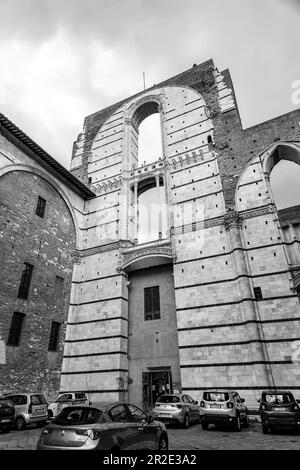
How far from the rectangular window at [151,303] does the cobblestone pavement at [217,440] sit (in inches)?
317

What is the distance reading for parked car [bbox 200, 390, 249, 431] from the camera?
10630 millimetres

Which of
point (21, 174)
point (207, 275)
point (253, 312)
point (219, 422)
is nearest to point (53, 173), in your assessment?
point (21, 174)

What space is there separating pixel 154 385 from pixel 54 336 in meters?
6.80

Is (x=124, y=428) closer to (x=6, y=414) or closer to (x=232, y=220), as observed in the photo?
(x=6, y=414)

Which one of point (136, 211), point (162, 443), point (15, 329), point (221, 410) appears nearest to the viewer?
point (162, 443)

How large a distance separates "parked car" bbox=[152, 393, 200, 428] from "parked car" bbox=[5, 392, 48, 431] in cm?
477

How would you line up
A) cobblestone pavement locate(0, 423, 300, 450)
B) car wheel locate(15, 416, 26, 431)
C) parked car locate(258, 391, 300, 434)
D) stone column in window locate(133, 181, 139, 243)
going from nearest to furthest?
cobblestone pavement locate(0, 423, 300, 450) < parked car locate(258, 391, 300, 434) < car wheel locate(15, 416, 26, 431) < stone column in window locate(133, 181, 139, 243)

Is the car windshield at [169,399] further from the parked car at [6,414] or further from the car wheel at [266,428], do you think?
the parked car at [6,414]

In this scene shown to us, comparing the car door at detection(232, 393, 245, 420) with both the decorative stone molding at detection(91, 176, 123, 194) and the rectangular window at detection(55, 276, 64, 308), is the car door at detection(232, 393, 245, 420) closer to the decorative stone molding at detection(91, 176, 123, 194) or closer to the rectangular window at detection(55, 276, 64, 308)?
the rectangular window at detection(55, 276, 64, 308)

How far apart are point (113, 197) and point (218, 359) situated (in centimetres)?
1397

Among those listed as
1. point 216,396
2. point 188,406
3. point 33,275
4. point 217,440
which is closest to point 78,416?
point 217,440

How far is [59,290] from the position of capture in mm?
19609

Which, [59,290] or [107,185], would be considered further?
[107,185]

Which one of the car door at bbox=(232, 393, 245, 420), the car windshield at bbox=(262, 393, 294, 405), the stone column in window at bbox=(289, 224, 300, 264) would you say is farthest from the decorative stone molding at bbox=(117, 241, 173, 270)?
the car windshield at bbox=(262, 393, 294, 405)
